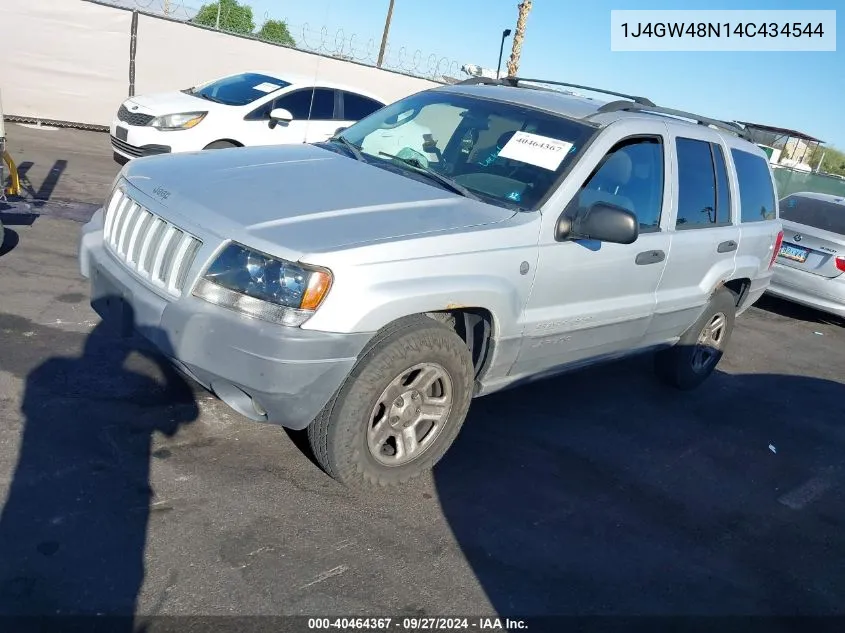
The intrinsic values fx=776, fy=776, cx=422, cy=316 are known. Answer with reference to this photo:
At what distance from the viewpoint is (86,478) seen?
3379 millimetres

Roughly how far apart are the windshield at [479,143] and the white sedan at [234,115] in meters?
4.41

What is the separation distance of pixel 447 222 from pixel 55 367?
2411mm

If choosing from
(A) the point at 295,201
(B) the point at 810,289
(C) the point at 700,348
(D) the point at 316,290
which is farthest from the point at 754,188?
(D) the point at 316,290

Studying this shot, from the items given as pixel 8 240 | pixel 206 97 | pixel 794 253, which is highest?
pixel 794 253

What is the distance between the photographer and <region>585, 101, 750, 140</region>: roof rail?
4633mm

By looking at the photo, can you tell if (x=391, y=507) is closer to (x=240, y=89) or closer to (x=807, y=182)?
(x=240, y=89)

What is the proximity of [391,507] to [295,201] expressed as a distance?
4.90 ft

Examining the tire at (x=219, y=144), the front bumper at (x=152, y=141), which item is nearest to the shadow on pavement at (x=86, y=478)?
the front bumper at (x=152, y=141)

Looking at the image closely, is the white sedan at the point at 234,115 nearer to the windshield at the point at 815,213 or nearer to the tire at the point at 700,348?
the tire at the point at 700,348

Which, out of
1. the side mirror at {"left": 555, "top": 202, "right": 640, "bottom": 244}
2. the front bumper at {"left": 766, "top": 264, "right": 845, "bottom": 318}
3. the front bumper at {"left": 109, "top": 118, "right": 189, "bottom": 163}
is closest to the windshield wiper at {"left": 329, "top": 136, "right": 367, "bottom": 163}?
the side mirror at {"left": 555, "top": 202, "right": 640, "bottom": 244}

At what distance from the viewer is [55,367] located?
14.3 ft

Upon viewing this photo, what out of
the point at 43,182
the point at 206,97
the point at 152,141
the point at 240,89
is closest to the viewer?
the point at 43,182

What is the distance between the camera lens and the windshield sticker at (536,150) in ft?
13.6

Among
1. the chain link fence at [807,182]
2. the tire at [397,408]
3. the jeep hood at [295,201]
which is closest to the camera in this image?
the jeep hood at [295,201]
